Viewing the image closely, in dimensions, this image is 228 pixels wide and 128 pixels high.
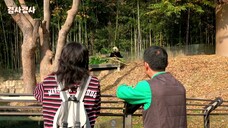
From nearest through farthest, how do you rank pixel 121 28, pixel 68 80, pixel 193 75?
pixel 68 80
pixel 193 75
pixel 121 28

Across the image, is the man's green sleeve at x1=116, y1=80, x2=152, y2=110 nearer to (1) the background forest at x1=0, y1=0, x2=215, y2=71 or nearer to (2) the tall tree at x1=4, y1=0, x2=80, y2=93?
(2) the tall tree at x1=4, y1=0, x2=80, y2=93

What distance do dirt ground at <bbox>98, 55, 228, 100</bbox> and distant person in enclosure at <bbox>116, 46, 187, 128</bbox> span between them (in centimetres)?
756

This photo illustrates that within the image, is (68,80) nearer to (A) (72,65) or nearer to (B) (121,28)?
(A) (72,65)

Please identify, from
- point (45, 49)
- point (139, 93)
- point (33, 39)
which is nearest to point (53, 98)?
point (139, 93)

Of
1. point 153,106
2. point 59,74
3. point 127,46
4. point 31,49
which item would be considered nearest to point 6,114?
point 59,74

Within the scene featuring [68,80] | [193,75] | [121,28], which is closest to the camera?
[68,80]

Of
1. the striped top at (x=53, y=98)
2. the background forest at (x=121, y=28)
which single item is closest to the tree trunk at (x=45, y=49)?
the background forest at (x=121, y=28)

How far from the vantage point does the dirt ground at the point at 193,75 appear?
33.8 ft

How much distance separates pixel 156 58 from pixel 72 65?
0.49 meters

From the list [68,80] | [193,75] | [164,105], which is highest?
[68,80]

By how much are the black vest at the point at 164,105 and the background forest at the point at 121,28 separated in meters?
11.2

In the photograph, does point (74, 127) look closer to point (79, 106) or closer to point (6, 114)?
point (79, 106)

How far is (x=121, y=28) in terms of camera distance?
48.9 feet

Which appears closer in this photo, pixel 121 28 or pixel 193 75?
pixel 193 75
